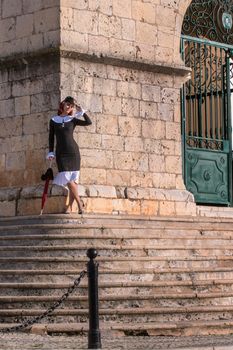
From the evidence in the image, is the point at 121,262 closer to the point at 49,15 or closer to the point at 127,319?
the point at 127,319

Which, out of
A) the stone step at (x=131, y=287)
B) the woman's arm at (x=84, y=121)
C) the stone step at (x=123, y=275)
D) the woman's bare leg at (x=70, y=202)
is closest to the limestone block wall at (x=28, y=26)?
the woman's arm at (x=84, y=121)

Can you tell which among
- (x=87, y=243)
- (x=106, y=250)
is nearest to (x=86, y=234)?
(x=87, y=243)

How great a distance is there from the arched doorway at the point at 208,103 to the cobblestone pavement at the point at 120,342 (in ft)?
20.2

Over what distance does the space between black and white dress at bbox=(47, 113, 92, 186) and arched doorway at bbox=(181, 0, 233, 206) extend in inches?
141

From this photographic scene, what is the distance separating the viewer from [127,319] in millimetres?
12422

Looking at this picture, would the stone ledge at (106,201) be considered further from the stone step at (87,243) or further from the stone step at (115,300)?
the stone step at (115,300)

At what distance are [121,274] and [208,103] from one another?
648 centimetres

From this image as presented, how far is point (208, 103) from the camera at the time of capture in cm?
1888

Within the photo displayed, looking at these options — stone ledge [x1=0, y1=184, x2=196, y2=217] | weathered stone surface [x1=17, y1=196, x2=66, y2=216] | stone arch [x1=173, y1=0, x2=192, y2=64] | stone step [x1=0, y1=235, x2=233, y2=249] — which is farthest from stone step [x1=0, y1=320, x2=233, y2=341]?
stone arch [x1=173, y1=0, x2=192, y2=64]

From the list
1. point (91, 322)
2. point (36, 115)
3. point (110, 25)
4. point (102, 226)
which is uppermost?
point (110, 25)

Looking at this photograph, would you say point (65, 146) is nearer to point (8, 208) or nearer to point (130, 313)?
point (8, 208)

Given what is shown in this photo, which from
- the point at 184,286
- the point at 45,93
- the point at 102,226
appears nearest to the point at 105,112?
the point at 45,93

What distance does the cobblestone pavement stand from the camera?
1094cm

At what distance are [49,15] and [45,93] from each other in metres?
1.14
